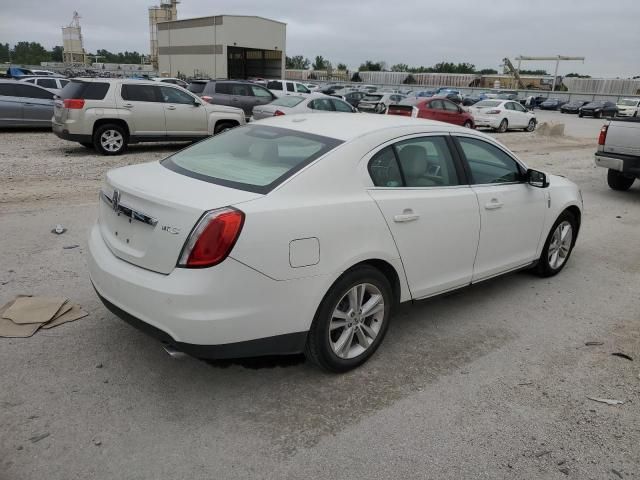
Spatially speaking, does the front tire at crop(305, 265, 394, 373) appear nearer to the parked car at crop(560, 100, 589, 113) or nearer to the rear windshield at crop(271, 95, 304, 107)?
the rear windshield at crop(271, 95, 304, 107)

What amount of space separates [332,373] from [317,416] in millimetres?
444

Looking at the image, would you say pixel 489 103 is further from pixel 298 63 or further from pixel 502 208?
pixel 298 63

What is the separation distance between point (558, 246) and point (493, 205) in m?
1.62

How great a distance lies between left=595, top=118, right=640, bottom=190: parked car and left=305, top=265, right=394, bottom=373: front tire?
7.91 metres

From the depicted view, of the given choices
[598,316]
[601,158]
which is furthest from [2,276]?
[601,158]

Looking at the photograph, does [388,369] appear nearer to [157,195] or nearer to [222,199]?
[222,199]

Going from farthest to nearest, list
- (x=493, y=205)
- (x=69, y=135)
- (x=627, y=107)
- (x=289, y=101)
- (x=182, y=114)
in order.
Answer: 1. (x=627, y=107)
2. (x=289, y=101)
3. (x=182, y=114)
4. (x=69, y=135)
5. (x=493, y=205)

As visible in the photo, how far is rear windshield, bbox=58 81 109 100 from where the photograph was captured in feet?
38.9

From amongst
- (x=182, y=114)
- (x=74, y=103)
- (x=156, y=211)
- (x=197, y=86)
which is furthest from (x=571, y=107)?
(x=156, y=211)

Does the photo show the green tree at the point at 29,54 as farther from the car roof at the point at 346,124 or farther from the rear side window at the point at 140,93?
the car roof at the point at 346,124

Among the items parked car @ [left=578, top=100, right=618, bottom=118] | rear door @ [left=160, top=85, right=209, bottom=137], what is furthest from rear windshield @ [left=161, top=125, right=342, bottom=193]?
parked car @ [left=578, top=100, right=618, bottom=118]

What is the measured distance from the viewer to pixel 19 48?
129625 millimetres

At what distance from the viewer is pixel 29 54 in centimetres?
12244

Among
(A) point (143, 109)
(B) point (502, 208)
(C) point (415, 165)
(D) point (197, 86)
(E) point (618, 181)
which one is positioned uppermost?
(D) point (197, 86)
